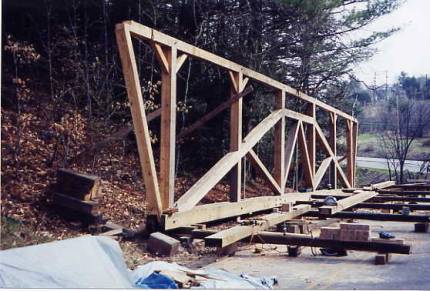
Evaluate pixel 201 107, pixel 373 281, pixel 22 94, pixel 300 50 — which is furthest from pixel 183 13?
pixel 373 281

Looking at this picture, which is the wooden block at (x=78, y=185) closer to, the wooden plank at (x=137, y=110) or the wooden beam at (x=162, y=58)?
the wooden plank at (x=137, y=110)

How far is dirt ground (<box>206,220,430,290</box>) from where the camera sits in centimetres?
367

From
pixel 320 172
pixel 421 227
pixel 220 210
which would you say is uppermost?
pixel 320 172

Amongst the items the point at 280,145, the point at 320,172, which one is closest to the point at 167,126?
the point at 280,145

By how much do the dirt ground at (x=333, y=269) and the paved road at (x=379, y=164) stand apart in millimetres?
7964

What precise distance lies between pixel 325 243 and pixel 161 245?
1.47 m

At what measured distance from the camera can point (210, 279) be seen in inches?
134

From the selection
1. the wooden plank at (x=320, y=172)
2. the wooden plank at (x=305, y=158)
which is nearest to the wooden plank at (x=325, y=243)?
the wooden plank at (x=305, y=158)

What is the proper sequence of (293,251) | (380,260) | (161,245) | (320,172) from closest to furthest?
(380,260), (161,245), (293,251), (320,172)

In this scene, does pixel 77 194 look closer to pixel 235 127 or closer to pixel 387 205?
pixel 235 127

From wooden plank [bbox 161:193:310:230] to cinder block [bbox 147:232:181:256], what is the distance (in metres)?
0.11

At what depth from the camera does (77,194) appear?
5680 millimetres

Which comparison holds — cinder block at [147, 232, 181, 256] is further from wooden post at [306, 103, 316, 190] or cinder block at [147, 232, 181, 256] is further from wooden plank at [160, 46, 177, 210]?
wooden post at [306, 103, 316, 190]

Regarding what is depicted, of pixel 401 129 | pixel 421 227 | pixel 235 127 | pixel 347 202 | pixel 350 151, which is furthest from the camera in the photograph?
pixel 350 151
